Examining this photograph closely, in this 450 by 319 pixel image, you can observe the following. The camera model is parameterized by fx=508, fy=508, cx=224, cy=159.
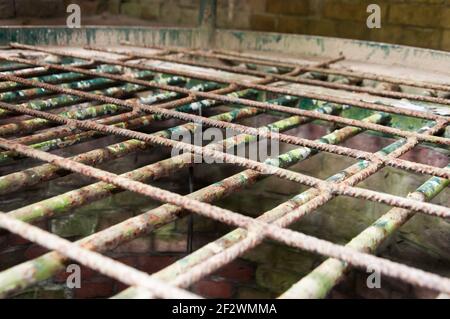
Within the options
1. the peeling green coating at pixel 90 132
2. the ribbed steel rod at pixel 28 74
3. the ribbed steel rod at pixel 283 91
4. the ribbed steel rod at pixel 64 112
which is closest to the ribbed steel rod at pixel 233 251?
the peeling green coating at pixel 90 132

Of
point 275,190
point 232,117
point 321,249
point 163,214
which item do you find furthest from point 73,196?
point 275,190

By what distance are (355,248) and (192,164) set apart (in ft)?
1.89

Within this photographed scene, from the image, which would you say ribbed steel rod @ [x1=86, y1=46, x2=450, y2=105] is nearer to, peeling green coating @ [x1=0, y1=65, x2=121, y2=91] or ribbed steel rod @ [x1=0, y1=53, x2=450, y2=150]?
ribbed steel rod @ [x1=0, y1=53, x2=450, y2=150]

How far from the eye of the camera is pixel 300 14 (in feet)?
14.1

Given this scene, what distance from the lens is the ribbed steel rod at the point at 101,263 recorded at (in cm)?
79

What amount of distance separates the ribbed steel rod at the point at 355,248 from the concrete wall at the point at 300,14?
281 cm

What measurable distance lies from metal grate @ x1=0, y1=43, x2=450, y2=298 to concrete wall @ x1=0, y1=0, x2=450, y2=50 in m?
1.62

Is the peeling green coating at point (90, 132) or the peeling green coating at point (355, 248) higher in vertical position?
the peeling green coating at point (90, 132)

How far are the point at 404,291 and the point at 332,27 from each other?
2.35m

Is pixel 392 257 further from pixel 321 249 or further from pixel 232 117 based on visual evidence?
pixel 321 249

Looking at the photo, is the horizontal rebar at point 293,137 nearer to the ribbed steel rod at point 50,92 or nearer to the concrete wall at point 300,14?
the ribbed steel rod at point 50,92

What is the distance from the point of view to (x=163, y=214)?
112 centimetres

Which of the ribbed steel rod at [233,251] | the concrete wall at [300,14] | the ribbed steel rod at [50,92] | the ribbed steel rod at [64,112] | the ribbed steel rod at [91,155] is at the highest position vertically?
the concrete wall at [300,14]

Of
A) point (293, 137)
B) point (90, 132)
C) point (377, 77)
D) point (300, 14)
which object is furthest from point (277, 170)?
point (300, 14)
